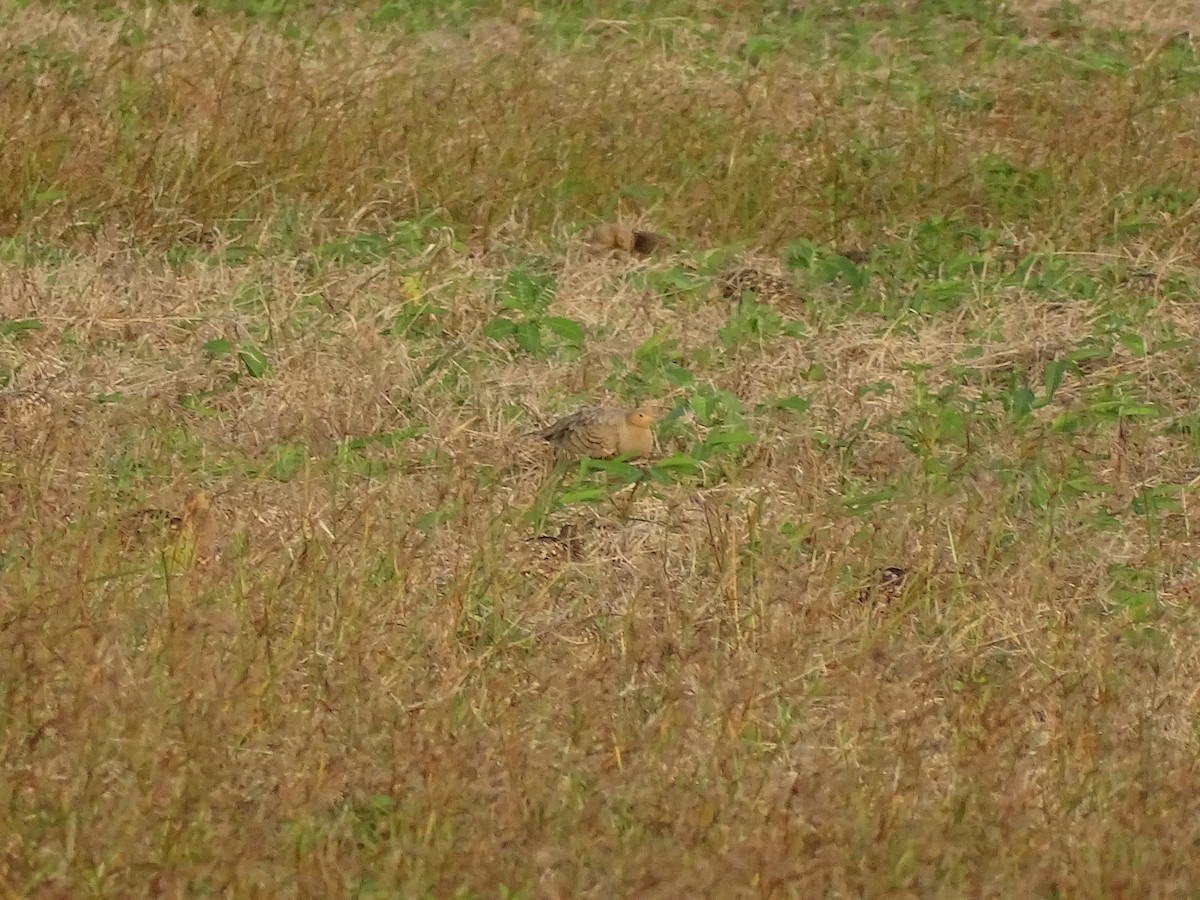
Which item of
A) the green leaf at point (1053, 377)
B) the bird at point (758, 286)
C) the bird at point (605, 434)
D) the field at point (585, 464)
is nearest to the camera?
the field at point (585, 464)

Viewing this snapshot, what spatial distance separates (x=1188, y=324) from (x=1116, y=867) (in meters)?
3.32

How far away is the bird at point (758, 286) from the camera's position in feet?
20.3

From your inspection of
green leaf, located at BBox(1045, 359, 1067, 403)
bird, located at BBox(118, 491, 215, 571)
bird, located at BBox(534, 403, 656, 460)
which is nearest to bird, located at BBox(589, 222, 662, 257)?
green leaf, located at BBox(1045, 359, 1067, 403)

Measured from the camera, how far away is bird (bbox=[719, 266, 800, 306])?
244 inches

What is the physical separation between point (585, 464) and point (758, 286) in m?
1.79

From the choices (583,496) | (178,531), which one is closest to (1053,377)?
(583,496)

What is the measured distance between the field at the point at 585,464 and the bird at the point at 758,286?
0.05 m

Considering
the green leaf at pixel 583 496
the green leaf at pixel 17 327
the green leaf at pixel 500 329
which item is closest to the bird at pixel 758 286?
the green leaf at pixel 500 329

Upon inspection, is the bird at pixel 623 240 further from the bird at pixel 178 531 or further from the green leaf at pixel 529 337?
the bird at pixel 178 531

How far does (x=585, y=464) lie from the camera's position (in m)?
4.64

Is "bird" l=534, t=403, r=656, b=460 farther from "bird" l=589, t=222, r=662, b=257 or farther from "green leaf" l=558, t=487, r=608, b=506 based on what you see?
"bird" l=589, t=222, r=662, b=257

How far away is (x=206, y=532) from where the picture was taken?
405cm

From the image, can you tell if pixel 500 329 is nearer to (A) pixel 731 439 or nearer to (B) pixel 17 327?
(A) pixel 731 439

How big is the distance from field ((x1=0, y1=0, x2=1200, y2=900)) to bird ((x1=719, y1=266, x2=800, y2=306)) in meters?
0.05
